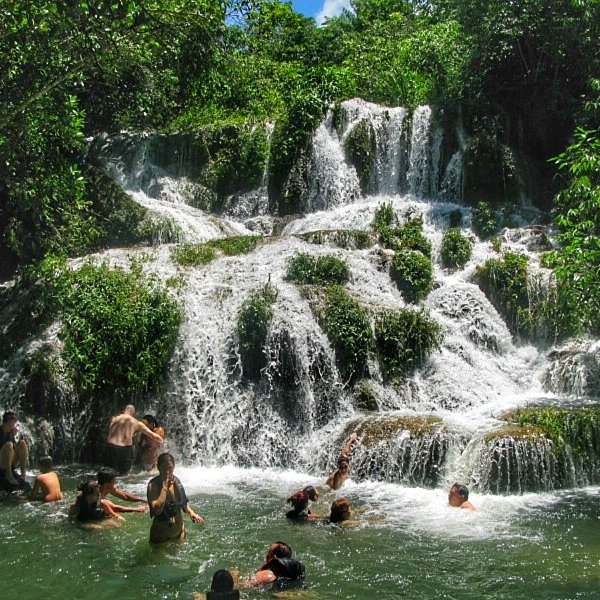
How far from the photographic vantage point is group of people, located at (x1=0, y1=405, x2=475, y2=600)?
768 cm

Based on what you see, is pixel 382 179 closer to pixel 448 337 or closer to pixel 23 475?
pixel 448 337

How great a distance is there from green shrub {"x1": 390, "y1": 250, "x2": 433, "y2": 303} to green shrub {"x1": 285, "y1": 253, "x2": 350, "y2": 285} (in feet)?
4.63

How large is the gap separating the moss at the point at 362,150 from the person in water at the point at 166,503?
1546 cm

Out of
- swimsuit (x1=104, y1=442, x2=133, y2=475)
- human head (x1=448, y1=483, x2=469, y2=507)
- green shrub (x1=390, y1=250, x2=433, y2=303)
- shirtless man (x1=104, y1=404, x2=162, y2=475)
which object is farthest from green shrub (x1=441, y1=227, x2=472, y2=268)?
swimsuit (x1=104, y1=442, x2=133, y2=475)

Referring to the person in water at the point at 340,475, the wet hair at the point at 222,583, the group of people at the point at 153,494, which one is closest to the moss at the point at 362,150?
the group of people at the point at 153,494

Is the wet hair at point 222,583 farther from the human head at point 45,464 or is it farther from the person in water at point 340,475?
the human head at point 45,464

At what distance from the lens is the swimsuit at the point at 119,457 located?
12266mm

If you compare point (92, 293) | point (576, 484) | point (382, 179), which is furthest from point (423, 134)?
point (576, 484)

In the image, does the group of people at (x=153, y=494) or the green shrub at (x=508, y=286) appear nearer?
the group of people at (x=153, y=494)

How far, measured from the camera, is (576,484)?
11758mm

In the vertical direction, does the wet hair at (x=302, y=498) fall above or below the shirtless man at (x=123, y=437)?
below

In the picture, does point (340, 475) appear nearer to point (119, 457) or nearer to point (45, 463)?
point (119, 457)

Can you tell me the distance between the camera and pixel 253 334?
14961 millimetres

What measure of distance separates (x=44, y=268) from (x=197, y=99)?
42.5 feet
